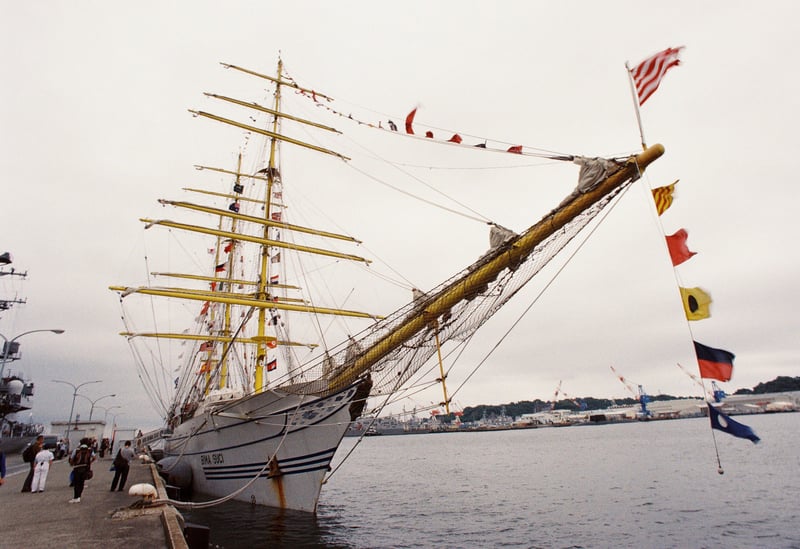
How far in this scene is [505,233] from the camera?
33.6 feet

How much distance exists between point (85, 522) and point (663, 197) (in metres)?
12.5

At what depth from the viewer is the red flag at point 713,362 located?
20.3 feet

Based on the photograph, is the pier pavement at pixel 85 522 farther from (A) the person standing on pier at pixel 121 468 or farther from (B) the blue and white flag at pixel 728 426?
(B) the blue and white flag at pixel 728 426

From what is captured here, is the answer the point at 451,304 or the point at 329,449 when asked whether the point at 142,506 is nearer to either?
the point at 329,449

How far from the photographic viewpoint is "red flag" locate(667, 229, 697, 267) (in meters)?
6.55

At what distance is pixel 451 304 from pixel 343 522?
35.2ft

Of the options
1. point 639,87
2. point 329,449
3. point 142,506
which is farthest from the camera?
point 329,449

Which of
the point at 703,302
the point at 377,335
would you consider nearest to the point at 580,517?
the point at 377,335

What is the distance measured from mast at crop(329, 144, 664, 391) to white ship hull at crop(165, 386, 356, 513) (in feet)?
4.79

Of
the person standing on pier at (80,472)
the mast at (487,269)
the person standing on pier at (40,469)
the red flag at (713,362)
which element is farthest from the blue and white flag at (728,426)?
the person standing on pier at (40,469)

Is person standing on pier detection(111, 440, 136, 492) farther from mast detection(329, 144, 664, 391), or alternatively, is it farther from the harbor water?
mast detection(329, 144, 664, 391)

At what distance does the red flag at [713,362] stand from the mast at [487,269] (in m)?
3.42

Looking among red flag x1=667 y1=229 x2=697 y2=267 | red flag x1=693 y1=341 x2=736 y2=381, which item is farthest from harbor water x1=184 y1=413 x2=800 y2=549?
red flag x1=667 y1=229 x2=697 y2=267

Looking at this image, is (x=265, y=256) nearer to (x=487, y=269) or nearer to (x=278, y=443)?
(x=278, y=443)
